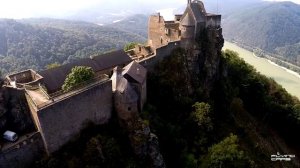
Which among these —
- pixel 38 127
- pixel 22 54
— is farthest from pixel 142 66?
pixel 22 54

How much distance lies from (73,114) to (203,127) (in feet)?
72.0

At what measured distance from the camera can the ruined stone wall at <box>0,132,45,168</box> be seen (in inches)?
1236

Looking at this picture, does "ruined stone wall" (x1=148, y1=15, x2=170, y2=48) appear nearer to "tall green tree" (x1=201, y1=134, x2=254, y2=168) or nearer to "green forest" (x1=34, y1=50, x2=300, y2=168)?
"green forest" (x1=34, y1=50, x2=300, y2=168)

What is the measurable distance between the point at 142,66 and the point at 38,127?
17.8m

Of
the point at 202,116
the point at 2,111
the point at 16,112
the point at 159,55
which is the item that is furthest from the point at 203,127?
the point at 2,111

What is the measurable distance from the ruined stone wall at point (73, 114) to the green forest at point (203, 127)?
3.50ft

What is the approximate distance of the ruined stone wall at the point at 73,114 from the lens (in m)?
32.5

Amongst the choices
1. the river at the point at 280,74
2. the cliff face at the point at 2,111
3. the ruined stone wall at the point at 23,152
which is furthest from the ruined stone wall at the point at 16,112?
the river at the point at 280,74

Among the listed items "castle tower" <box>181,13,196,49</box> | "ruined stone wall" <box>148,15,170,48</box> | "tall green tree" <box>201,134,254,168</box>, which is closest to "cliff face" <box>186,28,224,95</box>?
"castle tower" <box>181,13,196,49</box>

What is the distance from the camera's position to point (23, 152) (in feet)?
107

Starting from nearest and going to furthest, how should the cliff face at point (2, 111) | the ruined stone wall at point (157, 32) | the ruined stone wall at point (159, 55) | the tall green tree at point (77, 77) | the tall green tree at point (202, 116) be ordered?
the cliff face at point (2, 111)
the tall green tree at point (77, 77)
the ruined stone wall at point (159, 55)
the tall green tree at point (202, 116)
the ruined stone wall at point (157, 32)

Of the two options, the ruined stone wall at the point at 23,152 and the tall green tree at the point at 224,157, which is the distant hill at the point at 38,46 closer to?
the ruined stone wall at the point at 23,152

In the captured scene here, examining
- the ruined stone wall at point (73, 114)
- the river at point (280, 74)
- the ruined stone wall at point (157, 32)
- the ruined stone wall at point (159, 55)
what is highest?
the ruined stone wall at point (157, 32)

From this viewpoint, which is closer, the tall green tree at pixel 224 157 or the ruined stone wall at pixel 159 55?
the tall green tree at pixel 224 157
